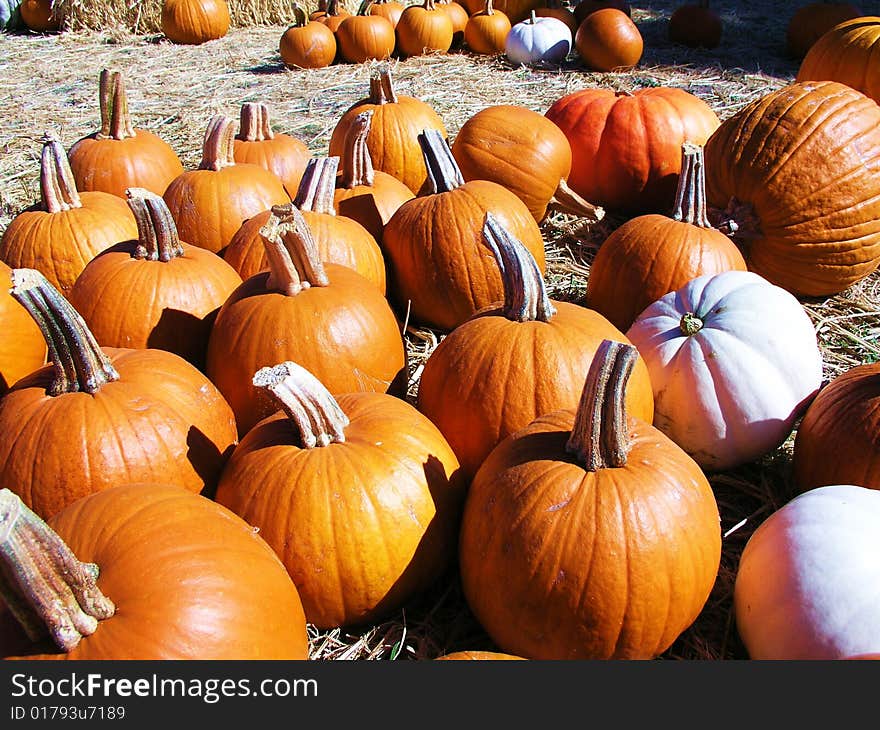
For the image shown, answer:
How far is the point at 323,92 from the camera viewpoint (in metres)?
8.74

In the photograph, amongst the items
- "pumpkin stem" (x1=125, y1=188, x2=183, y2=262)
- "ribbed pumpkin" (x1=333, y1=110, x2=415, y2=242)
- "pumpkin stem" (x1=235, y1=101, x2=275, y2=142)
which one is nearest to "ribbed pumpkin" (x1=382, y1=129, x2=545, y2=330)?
"ribbed pumpkin" (x1=333, y1=110, x2=415, y2=242)

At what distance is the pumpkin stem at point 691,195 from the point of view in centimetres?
361

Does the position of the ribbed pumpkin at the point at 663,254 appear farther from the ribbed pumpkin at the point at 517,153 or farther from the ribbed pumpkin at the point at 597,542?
the ribbed pumpkin at the point at 597,542

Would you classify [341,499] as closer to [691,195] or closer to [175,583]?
[175,583]

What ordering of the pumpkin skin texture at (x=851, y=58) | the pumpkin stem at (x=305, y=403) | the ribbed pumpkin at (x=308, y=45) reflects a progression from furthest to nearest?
the ribbed pumpkin at (x=308, y=45) → the pumpkin skin texture at (x=851, y=58) → the pumpkin stem at (x=305, y=403)

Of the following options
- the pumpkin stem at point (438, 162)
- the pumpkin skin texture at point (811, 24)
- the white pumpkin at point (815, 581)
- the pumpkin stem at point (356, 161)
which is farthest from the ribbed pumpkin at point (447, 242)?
the pumpkin skin texture at point (811, 24)

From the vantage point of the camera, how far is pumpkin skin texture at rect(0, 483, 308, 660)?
167 cm

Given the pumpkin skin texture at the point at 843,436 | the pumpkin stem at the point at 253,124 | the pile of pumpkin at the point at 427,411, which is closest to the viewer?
the pile of pumpkin at the point at 427,411

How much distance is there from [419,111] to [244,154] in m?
1.12

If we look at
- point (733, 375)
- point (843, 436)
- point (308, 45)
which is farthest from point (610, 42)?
point (843, 436)

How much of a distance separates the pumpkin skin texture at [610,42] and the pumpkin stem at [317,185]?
645 cm

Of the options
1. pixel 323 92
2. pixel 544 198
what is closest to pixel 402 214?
pixel 544 198

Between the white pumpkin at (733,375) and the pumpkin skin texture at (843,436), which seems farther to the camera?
the white pumpkin at (733,375)

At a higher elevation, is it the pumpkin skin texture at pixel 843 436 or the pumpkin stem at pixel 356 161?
the pumpkin stem at pixel 356 161
